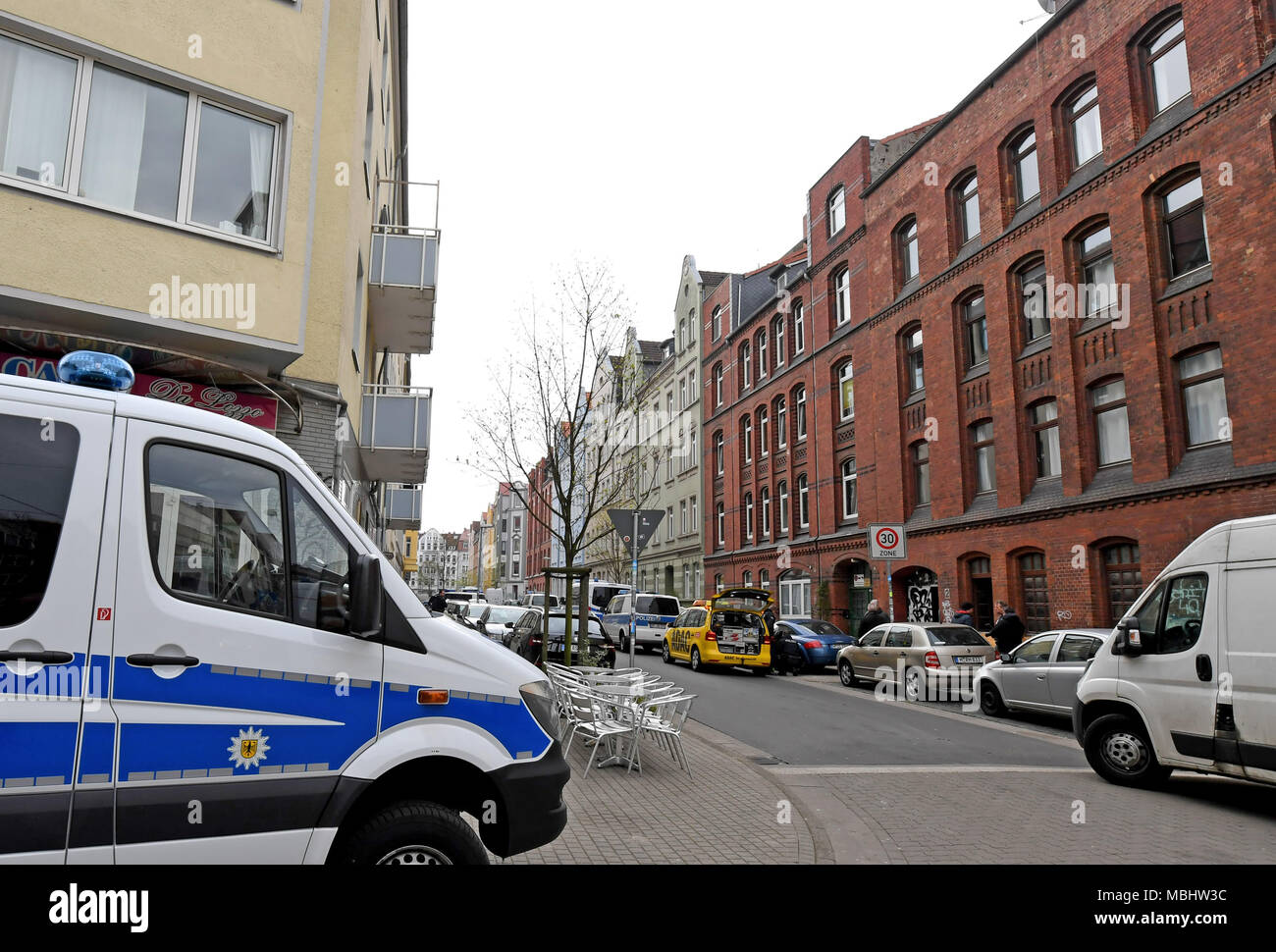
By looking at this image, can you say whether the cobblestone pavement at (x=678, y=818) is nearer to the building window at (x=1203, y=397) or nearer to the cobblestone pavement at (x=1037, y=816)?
the cobblestone pavement at (x=1037, y=816)

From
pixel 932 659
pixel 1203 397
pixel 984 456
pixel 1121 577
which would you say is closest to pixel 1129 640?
pixel 932 659

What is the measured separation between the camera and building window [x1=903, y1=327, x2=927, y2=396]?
A: 2803 cm

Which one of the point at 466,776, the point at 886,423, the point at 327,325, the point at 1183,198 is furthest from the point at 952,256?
the point at 466,776

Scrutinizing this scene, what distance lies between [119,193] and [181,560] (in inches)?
290

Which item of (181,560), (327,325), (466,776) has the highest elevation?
(327,325)

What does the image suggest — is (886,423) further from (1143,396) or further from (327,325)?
(327,325)

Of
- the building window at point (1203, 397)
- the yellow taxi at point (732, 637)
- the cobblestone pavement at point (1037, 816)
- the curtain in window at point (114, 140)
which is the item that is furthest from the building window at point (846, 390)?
the curtain in window at point (114, 140)

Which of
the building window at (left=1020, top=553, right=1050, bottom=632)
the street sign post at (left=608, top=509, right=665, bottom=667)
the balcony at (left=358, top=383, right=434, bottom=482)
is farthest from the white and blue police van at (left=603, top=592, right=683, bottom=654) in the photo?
the street sign post at (left=608, top=509, right=665, bottom=667)

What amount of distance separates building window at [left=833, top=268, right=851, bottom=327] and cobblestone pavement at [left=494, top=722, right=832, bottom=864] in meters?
26.2

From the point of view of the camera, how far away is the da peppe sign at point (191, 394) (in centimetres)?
827

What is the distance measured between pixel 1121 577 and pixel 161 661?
2048 centimetres

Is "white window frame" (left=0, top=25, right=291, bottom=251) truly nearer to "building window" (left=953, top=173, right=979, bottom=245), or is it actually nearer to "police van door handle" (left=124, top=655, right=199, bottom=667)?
"police van door handle" (left=124, top=655, right=199, bottom=667)

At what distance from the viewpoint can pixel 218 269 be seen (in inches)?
367

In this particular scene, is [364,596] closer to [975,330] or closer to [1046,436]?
[1046,436]
